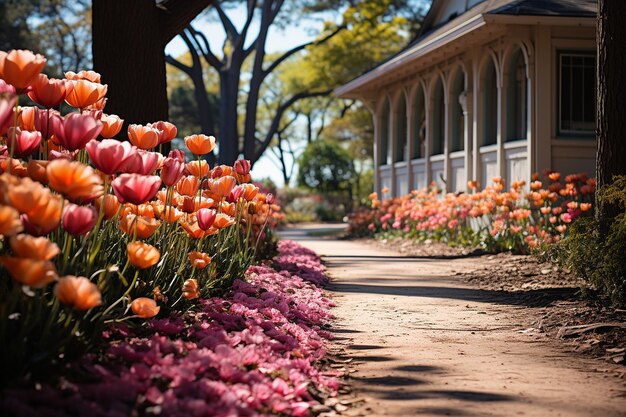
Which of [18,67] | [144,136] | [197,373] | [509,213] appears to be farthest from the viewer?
[509,213]

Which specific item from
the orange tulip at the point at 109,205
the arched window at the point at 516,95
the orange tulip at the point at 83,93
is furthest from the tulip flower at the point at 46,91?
the arched window at the point at 516,95

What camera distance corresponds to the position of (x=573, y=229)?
8.76 meters

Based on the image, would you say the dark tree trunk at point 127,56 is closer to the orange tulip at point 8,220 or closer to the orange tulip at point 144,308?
the orange tulip at point 144,308

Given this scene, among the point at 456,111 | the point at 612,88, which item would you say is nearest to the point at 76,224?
the point at 612,88

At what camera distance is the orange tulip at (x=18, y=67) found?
13.1ft

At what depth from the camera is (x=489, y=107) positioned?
18312 mm

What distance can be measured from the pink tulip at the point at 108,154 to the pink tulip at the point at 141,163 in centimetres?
14

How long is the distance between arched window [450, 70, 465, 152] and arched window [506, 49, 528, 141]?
2809 mm

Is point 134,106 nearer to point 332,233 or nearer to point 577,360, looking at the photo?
point 577,360

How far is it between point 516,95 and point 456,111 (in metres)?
3.09

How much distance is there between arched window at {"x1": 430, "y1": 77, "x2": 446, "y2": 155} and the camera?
21.4 metres

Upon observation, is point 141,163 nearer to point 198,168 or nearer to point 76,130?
point 76,130

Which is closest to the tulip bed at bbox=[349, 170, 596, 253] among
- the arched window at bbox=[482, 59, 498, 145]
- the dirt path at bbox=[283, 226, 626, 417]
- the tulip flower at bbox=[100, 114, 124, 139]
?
the arched window at bbox=[482, 59, 498, 145]

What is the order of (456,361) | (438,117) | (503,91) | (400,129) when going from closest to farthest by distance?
1. (456,361)
2. (503,91)
3. (438,117)
4. (400,129)
